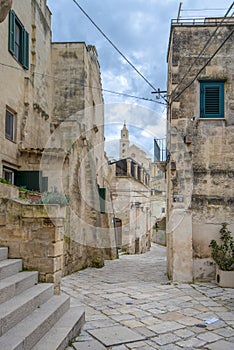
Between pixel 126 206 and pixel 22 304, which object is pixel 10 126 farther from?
pixel 126 206

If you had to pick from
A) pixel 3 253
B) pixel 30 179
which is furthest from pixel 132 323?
pixel 30 179

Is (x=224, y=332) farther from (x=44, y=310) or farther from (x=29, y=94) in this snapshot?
(x=29, y=94)

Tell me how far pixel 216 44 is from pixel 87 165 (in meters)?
6.40

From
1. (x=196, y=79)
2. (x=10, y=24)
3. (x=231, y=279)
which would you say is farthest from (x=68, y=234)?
(x=10, y=24)

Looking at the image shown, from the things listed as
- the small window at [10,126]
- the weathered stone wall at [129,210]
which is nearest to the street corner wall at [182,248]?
the small window at [10,126]

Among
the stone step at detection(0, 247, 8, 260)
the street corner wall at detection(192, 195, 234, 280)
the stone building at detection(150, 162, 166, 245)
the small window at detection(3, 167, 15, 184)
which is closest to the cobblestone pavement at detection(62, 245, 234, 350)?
the street corner wall at detection(192, 195, 234, 280)

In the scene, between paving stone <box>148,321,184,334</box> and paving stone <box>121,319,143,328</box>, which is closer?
paving stone <box>148,321,184,334</box>

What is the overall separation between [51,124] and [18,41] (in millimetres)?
3978

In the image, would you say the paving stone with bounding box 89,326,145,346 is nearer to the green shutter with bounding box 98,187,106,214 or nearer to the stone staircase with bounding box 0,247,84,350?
the stone staircase with bounding box 0,247,84,350

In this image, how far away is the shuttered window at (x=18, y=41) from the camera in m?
10.2

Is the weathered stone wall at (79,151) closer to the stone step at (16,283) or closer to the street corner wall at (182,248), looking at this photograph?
the street corner wall at (182,248)

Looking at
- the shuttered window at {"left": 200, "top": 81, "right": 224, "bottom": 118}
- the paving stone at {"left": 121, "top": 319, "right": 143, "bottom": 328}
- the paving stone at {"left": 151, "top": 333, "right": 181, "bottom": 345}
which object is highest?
the shuttered window at {"left": 200, "top": 81, "right": 224, "bottom": 118}

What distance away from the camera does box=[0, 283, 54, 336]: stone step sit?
347cm

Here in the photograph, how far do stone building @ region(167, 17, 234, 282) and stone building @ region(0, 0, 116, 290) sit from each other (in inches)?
133
